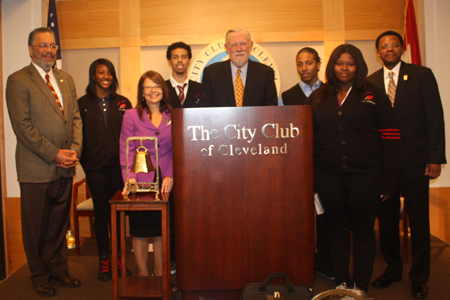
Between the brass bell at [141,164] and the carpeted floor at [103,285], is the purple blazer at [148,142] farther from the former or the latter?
the carpeted floor at [103,285]

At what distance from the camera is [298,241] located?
2320 millimetres

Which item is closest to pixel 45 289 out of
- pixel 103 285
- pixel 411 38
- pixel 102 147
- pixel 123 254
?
pixel 103 285

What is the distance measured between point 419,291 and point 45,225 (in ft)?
9.55

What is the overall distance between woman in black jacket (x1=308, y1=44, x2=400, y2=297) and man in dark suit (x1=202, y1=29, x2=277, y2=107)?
50 cm

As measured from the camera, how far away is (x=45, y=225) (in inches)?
117

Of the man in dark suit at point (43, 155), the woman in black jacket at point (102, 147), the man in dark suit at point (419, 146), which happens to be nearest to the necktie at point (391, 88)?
the man in dark suit at point (419, 146)

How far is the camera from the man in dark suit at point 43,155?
9.22 feet

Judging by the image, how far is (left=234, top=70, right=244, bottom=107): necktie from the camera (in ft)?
9.58

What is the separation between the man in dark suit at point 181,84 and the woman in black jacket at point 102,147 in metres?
0.54

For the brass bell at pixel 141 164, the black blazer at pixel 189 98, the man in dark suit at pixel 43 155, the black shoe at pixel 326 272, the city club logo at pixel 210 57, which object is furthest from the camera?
the city club logo at pixel 210 57

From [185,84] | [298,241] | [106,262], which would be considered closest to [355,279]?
[298,241]

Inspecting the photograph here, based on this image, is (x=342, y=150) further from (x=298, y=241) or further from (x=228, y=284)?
(x=228, y=284)

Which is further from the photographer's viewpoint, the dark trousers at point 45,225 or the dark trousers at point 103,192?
the dark trousers at point 103,192

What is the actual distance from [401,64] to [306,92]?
3.09 feet
